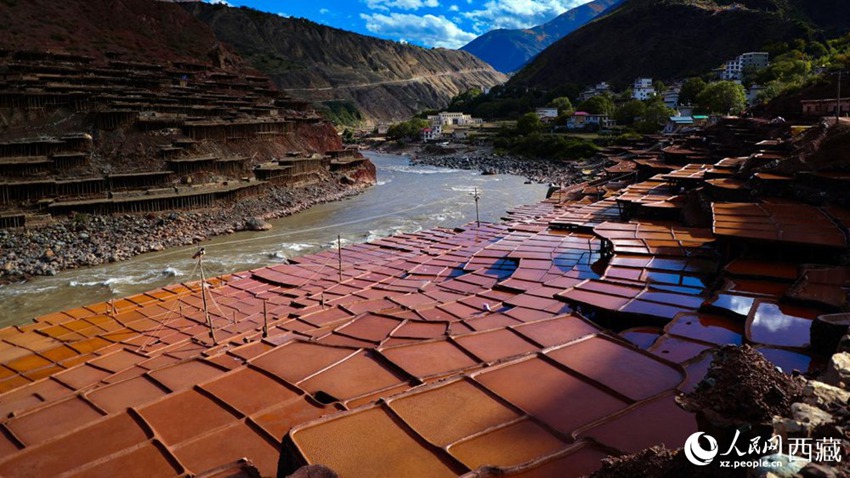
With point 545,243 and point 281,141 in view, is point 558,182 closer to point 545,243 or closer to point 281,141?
point 281,141

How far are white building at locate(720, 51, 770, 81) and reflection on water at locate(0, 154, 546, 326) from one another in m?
50.7

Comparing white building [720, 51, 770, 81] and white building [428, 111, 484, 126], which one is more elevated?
white building [720, 51, 770, 81]

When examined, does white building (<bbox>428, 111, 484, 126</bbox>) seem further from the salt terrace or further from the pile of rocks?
the salt terrace

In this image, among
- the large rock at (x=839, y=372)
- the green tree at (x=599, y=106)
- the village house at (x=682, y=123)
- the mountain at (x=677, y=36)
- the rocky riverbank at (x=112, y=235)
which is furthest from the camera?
the mountain at (x=677, y=36)

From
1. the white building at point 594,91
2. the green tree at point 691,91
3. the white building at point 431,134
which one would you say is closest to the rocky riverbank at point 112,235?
the white building at point 431,134

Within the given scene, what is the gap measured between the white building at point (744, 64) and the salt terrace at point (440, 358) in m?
80.9

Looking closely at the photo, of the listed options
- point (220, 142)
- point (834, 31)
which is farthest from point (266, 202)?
point (834, 31)

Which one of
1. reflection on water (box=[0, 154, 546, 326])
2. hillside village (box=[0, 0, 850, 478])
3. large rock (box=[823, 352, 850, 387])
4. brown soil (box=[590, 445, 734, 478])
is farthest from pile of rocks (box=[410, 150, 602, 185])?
brown soil (box=[590, 445, 734, 478])

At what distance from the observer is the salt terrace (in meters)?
4.10

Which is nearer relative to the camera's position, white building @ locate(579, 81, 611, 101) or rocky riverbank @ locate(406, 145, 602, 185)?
rocky riverbank @ locate(406, 145, 602, 185)

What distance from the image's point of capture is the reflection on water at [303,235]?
69.1 ft

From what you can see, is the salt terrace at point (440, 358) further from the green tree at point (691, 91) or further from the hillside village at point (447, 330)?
the green tree at point (691, 91)

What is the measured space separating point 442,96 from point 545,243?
162 m

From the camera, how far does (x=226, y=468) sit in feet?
12.2
